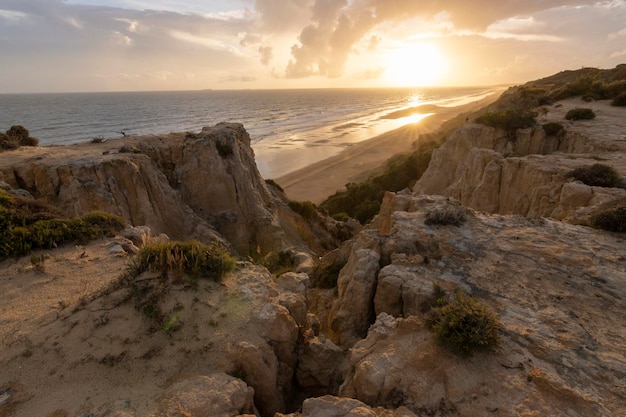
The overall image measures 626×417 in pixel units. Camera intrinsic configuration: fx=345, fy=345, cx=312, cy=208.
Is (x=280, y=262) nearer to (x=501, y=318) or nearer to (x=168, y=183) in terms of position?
(x=168, y=183)

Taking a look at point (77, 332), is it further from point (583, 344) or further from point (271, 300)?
point (583, 344)

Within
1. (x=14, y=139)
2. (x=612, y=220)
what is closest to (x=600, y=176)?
(x=612, y=220)

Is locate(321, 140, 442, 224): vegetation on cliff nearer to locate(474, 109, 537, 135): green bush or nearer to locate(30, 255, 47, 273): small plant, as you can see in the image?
locate(474, 109, 537, 135): green bush

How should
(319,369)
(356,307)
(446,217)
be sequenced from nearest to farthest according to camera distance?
1. (319,369)
2. (356,307)
3. (446,217)

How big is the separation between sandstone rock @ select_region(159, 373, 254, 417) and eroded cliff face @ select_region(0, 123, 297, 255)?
37.2 feet

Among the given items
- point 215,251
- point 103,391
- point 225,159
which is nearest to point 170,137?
point 225,159

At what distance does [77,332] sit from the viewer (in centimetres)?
632

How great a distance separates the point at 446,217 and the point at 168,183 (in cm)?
1489

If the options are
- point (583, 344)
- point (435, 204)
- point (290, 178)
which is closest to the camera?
point (583, 344)

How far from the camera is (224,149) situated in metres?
21.3

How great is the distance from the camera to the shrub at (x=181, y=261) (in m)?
7.44

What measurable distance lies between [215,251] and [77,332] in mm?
3041

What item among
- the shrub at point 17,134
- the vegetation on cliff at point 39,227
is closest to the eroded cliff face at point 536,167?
the vegetation on cliff at point 39,227

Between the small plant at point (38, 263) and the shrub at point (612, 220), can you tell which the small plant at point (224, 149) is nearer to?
the small plant at point (38, 263)
